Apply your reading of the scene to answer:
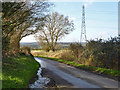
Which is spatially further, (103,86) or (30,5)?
(30,5)

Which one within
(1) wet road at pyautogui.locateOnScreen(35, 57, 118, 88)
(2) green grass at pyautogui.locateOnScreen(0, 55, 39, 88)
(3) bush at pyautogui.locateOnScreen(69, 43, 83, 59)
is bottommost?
(1) wet road at pyautogui.locateOnScreen(35, 57, 118, 88)

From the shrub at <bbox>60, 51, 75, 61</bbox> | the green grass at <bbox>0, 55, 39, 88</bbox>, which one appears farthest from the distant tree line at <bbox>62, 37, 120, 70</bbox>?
the green grass at <bbox>0, 55, 39, 88</bbox>

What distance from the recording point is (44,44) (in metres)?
47.1

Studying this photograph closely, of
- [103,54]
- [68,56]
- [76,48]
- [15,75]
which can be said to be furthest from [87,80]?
[68,56]

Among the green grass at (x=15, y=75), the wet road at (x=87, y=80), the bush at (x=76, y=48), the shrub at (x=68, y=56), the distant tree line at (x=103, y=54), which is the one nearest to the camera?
the green grass at (x=15, y=75)

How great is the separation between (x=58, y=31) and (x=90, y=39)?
86.1 ft

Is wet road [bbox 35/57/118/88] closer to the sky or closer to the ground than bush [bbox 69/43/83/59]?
closer to the ground

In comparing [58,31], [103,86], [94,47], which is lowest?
[103,86]

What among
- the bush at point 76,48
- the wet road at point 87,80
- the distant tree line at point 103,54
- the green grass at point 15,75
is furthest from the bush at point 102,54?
the green grass at point 15,75

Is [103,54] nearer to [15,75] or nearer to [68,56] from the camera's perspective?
[15,75]

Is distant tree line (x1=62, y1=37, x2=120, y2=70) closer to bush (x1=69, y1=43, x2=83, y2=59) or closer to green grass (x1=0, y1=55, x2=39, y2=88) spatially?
bush (x1=69, y1=43, x2=83, y2=59)

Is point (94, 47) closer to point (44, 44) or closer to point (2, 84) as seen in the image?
point (2, 84)

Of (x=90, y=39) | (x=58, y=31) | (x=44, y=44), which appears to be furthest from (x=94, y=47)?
(x=44, y=44)

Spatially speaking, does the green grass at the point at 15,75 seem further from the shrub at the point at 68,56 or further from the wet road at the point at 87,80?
the shrub at the point at 68,56
